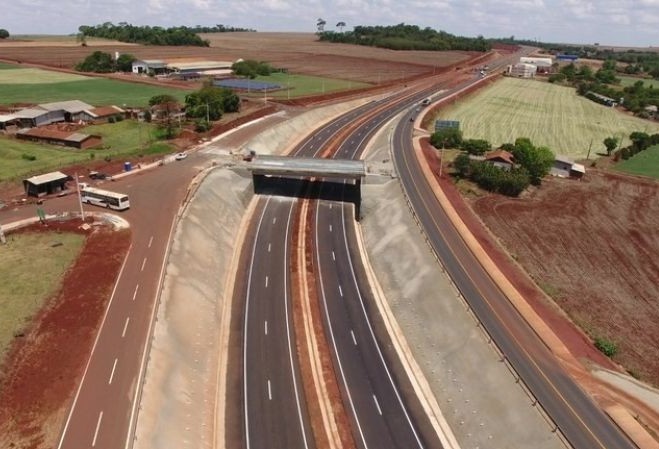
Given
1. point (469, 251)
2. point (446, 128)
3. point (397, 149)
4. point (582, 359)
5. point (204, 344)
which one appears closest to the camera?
point (582, 359)

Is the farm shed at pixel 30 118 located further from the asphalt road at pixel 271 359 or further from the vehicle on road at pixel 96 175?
the asphalt road at pixel 271 359

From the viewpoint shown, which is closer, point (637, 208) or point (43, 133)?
point (637, 208)

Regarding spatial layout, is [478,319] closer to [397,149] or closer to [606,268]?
[606,268]

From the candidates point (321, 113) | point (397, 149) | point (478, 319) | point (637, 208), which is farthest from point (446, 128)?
point (478, 319)

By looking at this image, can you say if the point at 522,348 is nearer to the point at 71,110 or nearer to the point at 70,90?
the point at 71,110

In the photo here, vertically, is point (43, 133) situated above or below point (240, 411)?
above
